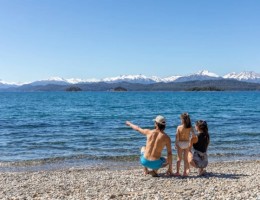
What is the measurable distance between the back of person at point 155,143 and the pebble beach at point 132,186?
28.7 inches

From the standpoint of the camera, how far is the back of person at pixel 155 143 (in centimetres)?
1227

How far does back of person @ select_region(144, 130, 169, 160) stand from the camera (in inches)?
483

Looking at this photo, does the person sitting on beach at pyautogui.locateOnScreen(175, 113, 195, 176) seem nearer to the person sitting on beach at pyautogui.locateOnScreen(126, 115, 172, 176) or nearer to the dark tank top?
the dark tank top

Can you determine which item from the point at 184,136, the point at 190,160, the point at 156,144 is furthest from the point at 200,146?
the point at 156,144

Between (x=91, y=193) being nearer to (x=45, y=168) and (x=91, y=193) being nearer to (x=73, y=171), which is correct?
(x=73, y=171)

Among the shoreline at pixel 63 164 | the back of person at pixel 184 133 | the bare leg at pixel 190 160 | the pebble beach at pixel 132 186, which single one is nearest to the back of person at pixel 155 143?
the back of person at pixel 184 133

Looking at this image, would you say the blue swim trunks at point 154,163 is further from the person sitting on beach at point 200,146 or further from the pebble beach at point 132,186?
the person sitting on beach at point 200,146

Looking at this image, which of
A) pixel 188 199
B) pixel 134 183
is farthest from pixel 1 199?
pixel 188 199

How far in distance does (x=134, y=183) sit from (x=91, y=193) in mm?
1670

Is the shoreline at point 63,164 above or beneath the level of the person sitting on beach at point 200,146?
beneath

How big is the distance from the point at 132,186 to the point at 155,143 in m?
1.63

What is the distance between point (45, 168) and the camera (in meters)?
16.6

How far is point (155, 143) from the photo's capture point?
12.3m

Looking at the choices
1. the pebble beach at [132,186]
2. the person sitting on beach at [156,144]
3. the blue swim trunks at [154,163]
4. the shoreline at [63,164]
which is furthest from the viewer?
the shoreline at [63,164]
